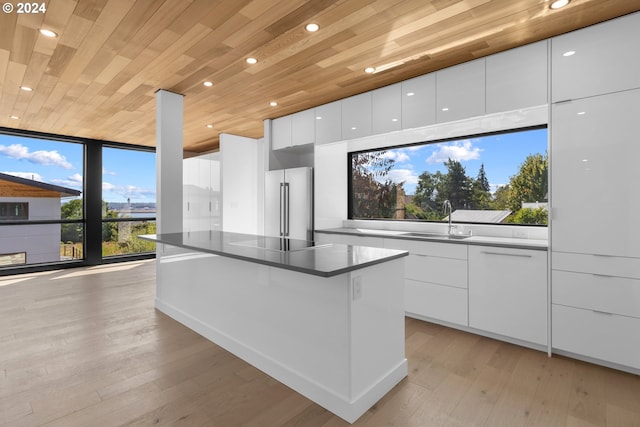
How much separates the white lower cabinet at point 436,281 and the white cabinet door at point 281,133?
2308mm

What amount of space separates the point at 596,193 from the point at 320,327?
7.32ft

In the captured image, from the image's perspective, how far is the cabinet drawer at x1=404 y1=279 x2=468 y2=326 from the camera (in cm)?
298

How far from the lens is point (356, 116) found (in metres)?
3.83

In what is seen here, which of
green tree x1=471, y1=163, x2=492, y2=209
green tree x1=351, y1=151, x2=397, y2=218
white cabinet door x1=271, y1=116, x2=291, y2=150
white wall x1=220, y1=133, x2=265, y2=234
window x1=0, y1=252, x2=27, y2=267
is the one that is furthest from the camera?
white wall x1=220, y1=133, x2=265, y2=234

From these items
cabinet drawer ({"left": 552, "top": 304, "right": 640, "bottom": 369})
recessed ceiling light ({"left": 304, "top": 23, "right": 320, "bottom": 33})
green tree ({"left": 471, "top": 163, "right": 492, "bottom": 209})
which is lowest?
cabinet drawer ({"left": 552, "top": 304, "right": 640, "bottom": 369})

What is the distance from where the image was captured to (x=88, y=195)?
6355 millimetres

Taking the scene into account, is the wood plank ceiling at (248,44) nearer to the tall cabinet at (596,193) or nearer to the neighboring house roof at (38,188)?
the tall cabinet at (596,193)

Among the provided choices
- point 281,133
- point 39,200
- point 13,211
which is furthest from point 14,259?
point 281,133

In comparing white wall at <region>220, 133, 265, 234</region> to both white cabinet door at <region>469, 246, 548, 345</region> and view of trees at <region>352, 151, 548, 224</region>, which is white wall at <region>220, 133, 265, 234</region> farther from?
white cabinet door at <region>469, 246, 548, 345</region>

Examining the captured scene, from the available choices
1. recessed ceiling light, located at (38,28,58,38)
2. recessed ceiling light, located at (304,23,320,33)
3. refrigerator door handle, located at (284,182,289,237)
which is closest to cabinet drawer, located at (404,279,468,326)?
refrigerator door handle, located at (284,182,289,237)

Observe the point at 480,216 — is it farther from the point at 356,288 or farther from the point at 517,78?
the point at 356,288

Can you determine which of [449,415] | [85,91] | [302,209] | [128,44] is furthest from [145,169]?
[449,415]

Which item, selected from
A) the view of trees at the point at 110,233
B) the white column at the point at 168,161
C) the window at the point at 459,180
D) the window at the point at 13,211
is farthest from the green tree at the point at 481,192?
the window at the point at 13,211

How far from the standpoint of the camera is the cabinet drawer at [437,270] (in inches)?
117
